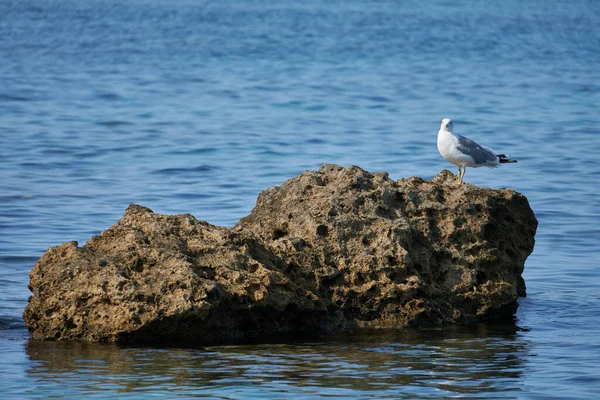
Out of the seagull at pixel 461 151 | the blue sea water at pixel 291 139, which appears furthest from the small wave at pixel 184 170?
the seagull at pixel 461 151

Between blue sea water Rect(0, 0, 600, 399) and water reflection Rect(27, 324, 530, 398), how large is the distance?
0.02 meters

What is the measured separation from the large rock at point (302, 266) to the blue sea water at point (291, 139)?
238 millimetres

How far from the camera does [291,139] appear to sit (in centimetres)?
2227

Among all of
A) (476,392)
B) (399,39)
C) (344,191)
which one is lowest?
(476,392)

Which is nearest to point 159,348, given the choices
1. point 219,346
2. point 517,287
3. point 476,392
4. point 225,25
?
point 219,346

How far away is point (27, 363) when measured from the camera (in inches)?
284

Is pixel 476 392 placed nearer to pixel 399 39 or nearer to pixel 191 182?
pixel 191 182

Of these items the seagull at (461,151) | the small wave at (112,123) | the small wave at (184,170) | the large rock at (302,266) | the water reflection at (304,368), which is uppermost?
the small wave at (112,123)

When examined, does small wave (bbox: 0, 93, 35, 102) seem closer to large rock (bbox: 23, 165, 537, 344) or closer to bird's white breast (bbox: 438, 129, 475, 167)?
bird's white breast (bbox: 438, 129, 475, 167)

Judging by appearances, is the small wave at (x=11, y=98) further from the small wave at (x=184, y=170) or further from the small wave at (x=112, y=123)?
the small wave at (x=184, y=170)

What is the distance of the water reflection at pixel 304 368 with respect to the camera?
6.65 metres

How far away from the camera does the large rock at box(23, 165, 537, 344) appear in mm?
7539

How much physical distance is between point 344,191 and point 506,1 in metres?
52.1

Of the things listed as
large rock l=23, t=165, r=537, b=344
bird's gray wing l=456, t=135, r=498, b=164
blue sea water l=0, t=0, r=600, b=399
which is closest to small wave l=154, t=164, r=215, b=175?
blue sea water l=0, t=0, r=600, b=399
